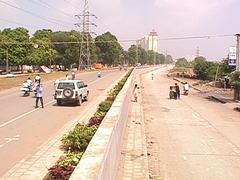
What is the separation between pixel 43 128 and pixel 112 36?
149 m

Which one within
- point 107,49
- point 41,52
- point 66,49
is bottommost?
point 41,52

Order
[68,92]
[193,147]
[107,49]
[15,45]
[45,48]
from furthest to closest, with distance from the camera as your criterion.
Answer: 1. [107,49]
2. [45,48]
3. [15,45]
4. [68,92]
5. [193,147]

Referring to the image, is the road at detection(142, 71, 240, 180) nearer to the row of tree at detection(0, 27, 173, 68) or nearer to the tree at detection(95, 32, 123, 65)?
the row of tree at detection(0, 27, 173, 68)

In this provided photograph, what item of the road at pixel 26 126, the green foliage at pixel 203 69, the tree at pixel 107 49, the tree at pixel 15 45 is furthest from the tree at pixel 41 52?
the road at pixel 26 126

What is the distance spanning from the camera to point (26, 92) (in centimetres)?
3250

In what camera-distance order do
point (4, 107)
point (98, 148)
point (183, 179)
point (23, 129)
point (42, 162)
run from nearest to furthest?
1. point (98, 148)
2. point (183, 179)
3. point (42, 162)
4. point (23, 129)
5. point (4, 107)

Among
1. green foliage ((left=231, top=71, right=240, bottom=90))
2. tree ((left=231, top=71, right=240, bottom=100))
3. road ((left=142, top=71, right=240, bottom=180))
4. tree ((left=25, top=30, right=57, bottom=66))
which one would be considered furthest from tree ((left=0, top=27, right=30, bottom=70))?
road ((left=142, top=71, right=240, bottom=180))

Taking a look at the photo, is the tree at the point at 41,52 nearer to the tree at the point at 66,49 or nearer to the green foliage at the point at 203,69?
the tree at the point at 66,49

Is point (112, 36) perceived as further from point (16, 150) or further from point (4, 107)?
point (16, 150)

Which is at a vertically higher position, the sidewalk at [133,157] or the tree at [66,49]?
the tree at [66,49]

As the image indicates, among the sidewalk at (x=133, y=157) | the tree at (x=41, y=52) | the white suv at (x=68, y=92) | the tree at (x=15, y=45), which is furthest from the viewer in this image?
the tree at (x=41, y=52)

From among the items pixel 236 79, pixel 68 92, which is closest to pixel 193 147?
pixel 68 92

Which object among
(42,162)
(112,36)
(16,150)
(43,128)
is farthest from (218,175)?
(112,36)

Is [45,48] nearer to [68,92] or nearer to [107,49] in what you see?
[107,49]
